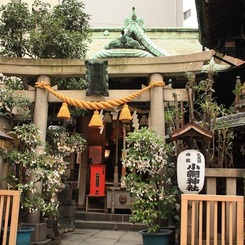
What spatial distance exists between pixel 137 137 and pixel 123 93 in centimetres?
217

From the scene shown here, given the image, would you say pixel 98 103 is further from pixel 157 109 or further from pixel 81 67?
pixel 157 109

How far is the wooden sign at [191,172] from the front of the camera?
7.38m

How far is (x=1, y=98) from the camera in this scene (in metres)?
9.51

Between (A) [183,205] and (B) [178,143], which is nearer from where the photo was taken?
(A) [183,205]

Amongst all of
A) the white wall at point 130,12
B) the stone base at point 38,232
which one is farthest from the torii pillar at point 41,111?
the white wall at point 130,12

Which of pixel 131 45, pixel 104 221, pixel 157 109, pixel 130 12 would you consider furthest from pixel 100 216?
pixel 130 12

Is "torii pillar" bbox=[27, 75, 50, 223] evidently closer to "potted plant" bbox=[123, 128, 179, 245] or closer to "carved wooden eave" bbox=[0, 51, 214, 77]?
"carved wooden eave" bbox=[0, 51, 214, 77]

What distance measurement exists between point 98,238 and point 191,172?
458 cm

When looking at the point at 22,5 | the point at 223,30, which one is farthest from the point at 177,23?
the point at 22,5

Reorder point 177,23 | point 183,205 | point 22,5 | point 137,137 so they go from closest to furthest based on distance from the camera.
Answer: point 183,205 < point 137,137 < point 22,5 < point 177,23

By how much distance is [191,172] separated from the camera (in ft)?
24.3

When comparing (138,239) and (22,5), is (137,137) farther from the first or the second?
(22,5)

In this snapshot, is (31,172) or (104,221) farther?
(104,221)

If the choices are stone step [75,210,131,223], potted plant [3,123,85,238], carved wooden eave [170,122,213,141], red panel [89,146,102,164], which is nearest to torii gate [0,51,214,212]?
potted plant [3,123,85,238]
